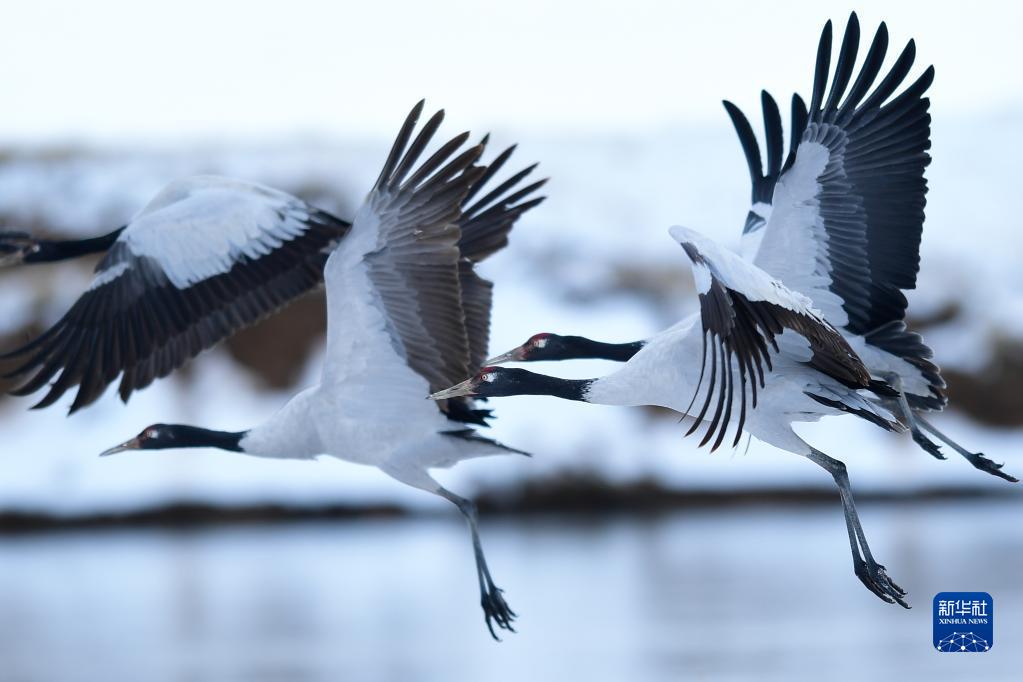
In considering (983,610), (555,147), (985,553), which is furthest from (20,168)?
(983,610)

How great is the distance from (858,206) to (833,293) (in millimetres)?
406

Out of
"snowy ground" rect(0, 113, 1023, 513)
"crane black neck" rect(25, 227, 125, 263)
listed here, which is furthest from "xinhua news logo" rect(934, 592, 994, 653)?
"snowy ground" rect(0, 113, 1023, 513)

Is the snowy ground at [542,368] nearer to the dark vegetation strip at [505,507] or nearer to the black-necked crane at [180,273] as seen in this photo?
the dark vegetation strip at [505,507]

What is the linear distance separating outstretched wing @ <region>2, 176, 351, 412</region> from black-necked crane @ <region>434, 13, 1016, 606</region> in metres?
1.64

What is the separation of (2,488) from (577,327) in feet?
21.7

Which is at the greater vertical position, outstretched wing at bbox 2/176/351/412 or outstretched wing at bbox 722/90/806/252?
outstretched wing at bbox 722/90/806/252

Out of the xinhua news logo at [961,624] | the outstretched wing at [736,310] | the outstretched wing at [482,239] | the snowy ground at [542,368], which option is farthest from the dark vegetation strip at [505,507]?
the outstretched wing at [736,310]

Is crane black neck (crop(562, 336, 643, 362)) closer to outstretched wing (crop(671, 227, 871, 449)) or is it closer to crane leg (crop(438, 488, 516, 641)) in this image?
crane leg (crop(438, 488, 516, 641))

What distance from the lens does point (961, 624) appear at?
784 centimetres

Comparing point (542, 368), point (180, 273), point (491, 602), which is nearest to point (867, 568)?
point (491, 602)

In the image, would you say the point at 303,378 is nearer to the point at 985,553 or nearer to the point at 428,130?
the point at 985,553

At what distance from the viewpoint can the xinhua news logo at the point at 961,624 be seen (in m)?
7.72

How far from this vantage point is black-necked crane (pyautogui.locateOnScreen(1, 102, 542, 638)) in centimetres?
729

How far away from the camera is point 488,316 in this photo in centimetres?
841
